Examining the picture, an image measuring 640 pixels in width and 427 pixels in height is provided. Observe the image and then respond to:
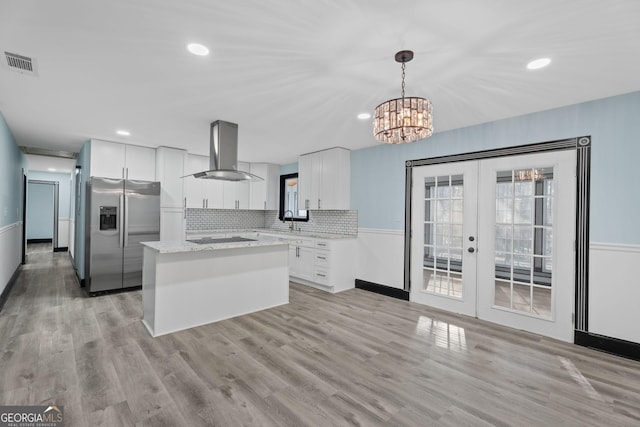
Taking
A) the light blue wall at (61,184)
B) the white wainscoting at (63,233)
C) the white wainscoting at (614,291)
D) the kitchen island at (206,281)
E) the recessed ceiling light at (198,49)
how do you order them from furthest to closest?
the light blue wall at (61,184)
the white wainscoting at (63,233)
the kitchen island at (206,281)
the white wainscoting at (614,291)
the recessed ceiling light at (198,49)

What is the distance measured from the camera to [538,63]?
91.0 inches

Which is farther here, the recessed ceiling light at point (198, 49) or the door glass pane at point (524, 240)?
the door glass pane at point (524, 240)

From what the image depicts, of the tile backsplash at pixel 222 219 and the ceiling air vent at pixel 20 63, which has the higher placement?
the ceiling air vent at pixel 20 63

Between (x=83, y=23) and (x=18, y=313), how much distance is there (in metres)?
3.80

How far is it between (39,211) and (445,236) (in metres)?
13.1

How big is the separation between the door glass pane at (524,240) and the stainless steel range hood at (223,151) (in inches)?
123

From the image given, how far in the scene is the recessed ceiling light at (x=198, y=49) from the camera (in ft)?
6.96

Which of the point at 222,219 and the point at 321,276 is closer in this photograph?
the point at 321,276

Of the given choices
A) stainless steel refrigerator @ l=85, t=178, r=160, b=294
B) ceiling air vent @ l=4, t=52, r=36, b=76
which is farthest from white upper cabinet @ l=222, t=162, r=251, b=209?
ceiling air vent @ l=4, t=52, r=36, b=76

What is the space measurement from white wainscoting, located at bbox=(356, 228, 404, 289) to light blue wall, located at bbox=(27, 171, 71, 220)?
9.51m

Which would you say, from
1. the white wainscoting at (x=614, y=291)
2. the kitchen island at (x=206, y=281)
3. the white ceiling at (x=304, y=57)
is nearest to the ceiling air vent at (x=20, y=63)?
the white ceiling at (x=304, y=57)

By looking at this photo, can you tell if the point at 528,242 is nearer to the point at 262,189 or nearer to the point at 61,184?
the point at 262,189

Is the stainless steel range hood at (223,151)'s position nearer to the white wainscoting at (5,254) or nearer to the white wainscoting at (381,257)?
the white wainscoting at (381,257)

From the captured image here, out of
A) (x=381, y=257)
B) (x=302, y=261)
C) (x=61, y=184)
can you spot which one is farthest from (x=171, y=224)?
(x=61, y=184)
